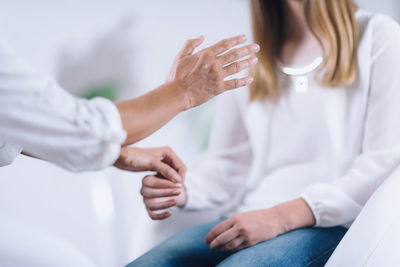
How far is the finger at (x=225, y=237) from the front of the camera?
2.50 feet

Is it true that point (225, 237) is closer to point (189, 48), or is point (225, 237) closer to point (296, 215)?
point (296, 215)

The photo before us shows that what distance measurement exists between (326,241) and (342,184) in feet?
0.34

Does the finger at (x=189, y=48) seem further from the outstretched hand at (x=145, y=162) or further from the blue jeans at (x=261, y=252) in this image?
the blue jeans at (x=261, y=252)

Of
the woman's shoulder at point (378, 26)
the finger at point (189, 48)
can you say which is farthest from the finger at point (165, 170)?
the woman's shoulder at point (378, 26)

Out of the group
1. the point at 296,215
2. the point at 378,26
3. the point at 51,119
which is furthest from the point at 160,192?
the point at 378,26

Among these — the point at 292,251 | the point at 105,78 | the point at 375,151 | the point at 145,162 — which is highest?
the point at 105,78

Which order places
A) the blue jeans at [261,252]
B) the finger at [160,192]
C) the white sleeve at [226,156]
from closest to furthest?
the blue jeans at [261,252] < the finger at [160,192] < the white sleeve at [226,156]

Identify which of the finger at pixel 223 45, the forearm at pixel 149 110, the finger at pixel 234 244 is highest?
the finger at pixel 223 45

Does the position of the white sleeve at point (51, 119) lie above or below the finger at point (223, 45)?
below

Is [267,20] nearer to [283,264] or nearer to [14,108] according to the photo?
[283,264]

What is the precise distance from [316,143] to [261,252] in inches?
11.2

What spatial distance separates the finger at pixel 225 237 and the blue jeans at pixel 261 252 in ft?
0.08

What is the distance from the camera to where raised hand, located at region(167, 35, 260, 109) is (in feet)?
2.01

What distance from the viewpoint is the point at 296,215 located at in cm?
78
